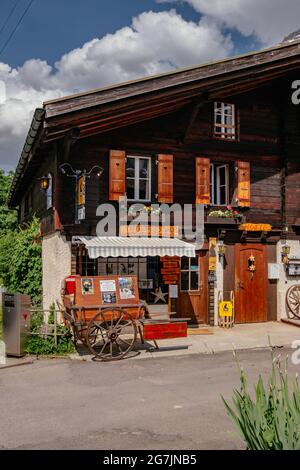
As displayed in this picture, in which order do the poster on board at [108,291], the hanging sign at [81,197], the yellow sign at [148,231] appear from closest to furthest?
the poster on board at [108,291] → the hanging sign at [81,197] → the yellow sign at [148,231]

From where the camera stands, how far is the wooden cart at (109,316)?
33.6 ft

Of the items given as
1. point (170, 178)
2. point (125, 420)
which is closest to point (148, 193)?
point (170, 178)

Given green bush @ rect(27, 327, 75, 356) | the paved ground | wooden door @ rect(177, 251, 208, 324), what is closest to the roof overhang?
wooden door @ rect(177, 251, 208, 324)

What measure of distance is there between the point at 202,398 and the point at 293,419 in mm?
3798

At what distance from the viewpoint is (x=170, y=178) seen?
14352 mm

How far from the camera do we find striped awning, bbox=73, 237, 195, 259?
1203 centimetres

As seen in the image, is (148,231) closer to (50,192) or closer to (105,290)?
(50,192)

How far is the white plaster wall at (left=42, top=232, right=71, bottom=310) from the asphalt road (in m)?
3.67

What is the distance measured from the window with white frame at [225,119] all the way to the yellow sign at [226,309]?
5.19 meters

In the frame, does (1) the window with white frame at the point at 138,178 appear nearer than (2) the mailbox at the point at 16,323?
No

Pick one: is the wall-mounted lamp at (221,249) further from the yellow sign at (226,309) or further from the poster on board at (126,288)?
the poster on board at (126,288)

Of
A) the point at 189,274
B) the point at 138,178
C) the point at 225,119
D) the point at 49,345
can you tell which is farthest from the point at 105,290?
the point at 225,119

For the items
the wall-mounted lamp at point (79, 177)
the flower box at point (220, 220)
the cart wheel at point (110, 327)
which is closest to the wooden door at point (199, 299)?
the flower box at point (220, 220)

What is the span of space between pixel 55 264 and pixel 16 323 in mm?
3582
